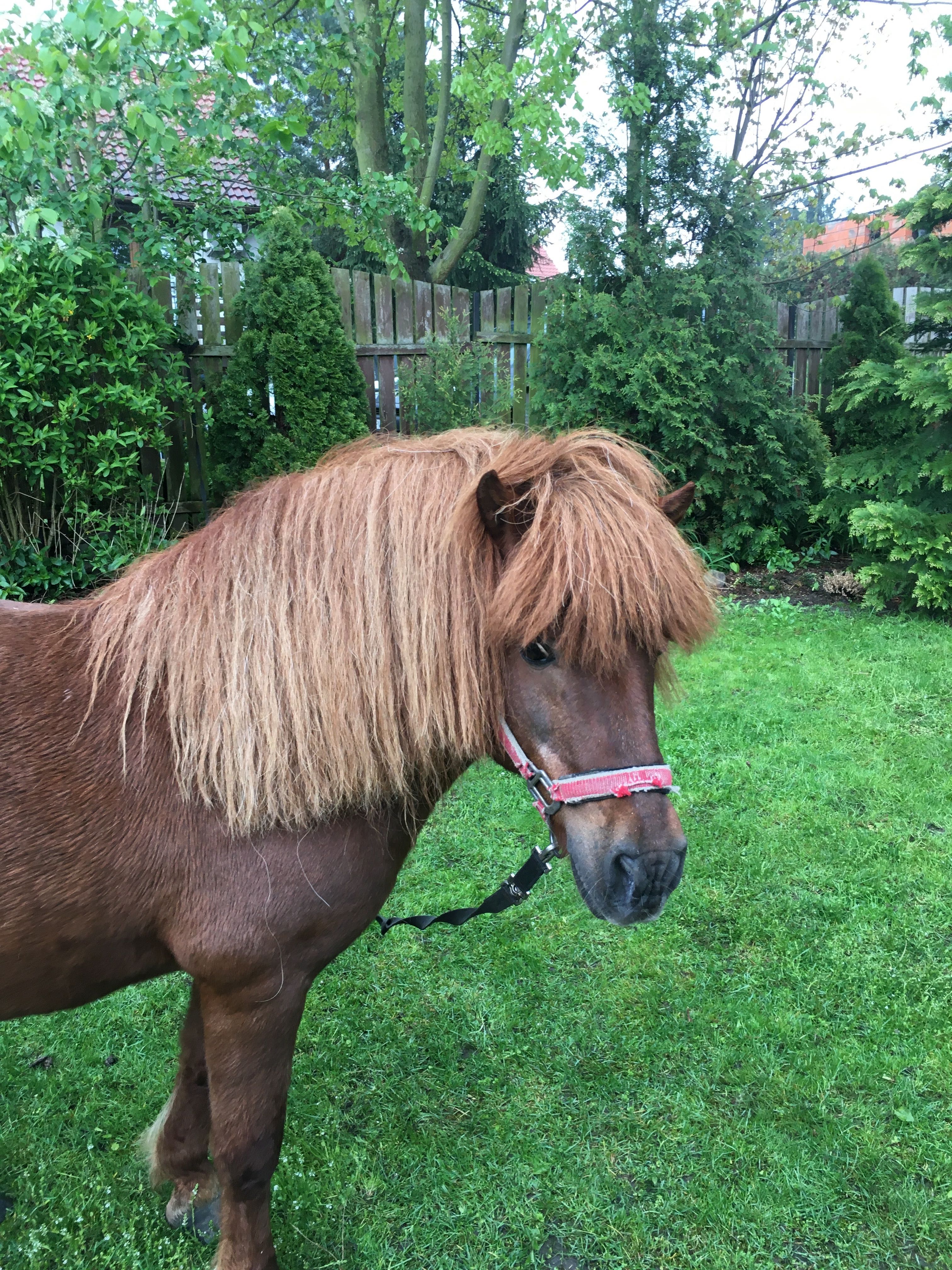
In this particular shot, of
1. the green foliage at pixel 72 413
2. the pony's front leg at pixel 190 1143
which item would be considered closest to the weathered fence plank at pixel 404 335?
the green foliage at pixel 72 413

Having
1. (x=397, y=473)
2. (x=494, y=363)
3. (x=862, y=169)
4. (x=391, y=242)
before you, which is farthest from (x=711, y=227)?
(x=397, y=473)

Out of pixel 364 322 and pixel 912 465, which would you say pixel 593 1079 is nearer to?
pixel 912 465

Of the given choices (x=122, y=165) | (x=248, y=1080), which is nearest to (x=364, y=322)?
(x=122, y=165)

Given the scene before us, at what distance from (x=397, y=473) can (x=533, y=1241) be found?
79.4 inches

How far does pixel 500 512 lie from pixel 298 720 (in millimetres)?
599

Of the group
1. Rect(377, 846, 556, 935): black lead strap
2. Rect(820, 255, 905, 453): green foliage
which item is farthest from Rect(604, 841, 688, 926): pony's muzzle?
Rect(820, 255, 905, 453): green foliage

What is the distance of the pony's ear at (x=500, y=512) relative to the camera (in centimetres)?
149

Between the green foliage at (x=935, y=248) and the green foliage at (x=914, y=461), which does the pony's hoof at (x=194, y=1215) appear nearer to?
the green foliage at (x=914, y=461)

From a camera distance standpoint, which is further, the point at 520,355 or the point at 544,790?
the point at 520,355

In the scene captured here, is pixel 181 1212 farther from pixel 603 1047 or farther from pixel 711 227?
pixel 711 227

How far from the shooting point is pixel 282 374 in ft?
19.1

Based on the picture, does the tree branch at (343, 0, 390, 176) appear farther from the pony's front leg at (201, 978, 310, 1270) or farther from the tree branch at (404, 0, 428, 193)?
the pony's front leg at (201, 978, 310, 1270)

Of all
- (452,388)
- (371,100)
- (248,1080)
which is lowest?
(248,1080)

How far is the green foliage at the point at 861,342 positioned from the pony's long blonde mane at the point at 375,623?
710cm
